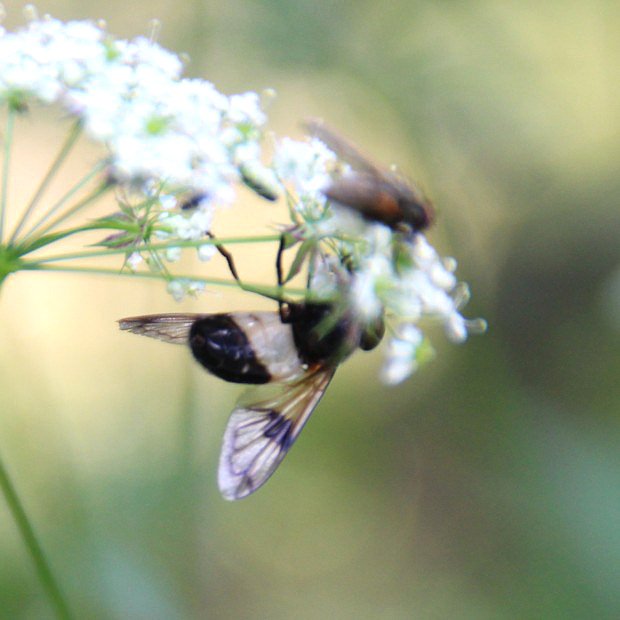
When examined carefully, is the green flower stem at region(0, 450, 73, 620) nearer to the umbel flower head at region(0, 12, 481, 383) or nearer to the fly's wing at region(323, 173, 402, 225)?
the umbel flower head at region(0, 12, 481, 383)

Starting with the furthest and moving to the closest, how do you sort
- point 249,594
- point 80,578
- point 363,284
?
point 249,594 < point 80,578 < point 363,284

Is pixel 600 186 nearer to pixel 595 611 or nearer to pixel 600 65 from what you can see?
pixel 600 65

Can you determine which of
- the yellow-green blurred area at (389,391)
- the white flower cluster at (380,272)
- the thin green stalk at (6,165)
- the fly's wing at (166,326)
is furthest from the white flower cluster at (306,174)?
the yellow-green blurred area at (389,391)

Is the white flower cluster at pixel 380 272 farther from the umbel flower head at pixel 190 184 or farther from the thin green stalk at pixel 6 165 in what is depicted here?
the thin green stalk at pixel 6 165

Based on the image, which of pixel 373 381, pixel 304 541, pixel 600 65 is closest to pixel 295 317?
pixel 304 541

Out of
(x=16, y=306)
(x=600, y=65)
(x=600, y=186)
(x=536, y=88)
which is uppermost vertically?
(x=600, y=65)

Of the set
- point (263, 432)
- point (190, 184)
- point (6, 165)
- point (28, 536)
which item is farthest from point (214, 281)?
point (28, 536)
